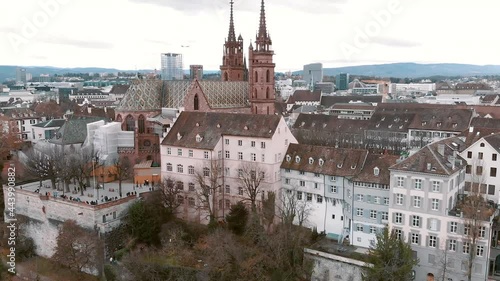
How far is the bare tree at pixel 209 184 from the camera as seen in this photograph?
62.2 m

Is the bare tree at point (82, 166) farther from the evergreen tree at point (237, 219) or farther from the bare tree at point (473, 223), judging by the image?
the bare tree at point (473, 223)

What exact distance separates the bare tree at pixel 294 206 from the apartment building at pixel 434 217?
1144 centimetres

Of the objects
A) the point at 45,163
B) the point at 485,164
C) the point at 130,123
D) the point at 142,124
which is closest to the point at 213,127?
the point at 142,124

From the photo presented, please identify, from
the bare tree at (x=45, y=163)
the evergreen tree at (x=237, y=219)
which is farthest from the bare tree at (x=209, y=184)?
the bare tree at (x=45, y=163)

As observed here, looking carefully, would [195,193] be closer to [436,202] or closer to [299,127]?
[436,202]

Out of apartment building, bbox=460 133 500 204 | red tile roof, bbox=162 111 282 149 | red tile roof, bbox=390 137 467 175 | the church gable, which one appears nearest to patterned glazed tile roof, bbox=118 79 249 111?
the church gable

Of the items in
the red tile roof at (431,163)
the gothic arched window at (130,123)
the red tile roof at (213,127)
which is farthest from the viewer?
the gothic arched window at (130,123)

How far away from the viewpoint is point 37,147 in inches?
3497

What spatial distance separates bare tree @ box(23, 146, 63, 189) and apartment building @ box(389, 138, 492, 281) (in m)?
51.3

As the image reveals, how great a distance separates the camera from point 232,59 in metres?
108

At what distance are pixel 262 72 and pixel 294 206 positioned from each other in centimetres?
3603

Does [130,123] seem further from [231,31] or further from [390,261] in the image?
[390,261]

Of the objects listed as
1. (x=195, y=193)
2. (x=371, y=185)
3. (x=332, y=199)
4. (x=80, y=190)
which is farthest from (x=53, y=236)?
(x=371, y=185)

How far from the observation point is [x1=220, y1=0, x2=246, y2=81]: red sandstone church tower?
10650 centimetres
